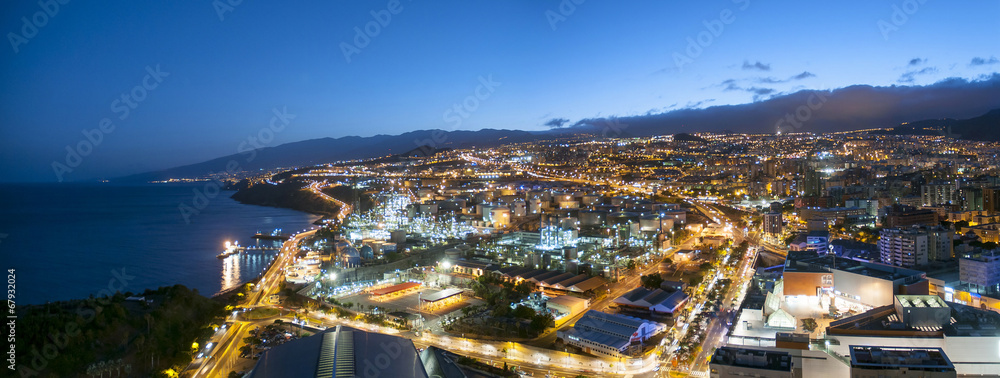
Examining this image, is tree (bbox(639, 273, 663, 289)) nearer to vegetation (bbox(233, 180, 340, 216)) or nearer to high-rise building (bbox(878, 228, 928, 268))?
high-rise building (bbox(878, 228, 928, 268))

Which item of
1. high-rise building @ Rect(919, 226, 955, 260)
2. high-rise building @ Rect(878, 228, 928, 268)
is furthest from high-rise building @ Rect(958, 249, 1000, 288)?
high-rise building @ Rect(919, 226, 955, 260)

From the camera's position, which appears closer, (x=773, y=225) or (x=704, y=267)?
(x=704, y=267)

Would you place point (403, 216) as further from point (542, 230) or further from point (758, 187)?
point (758, 187)

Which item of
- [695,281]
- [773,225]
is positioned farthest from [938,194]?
[695,281]

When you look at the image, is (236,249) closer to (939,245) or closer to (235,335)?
(235,335)

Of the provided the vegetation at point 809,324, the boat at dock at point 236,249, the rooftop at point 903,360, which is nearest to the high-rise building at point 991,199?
the vegetation at point 809,324

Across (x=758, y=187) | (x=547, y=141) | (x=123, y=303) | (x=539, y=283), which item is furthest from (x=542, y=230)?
(x=547, y=141)
